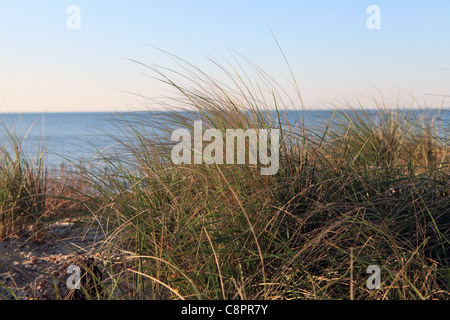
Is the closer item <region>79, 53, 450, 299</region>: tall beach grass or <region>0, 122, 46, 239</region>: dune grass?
<region>79, 53, 450, 299</region>: tall beach grass

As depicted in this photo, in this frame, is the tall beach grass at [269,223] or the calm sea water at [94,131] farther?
the calm sea water at [94,131]

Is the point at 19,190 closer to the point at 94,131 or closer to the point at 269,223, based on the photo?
the point at 94,131

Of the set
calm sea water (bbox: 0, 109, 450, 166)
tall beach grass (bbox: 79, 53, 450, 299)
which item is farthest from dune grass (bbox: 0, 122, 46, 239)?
tall beach grass (bbox: 79, 53, 450, 299)

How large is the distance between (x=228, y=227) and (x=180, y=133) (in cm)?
79

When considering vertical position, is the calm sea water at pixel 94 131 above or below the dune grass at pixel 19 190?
above

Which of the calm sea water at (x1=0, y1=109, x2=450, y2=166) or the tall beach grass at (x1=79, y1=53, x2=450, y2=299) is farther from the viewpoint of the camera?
the calm sea water at (x1=0, y1=109, x2=450, y2=166)

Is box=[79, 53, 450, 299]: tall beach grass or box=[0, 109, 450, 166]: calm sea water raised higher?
box=[0, 109, 450, 166]: calm sea water

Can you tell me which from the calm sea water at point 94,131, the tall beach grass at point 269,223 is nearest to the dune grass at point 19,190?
the calm sea water at point 94,131

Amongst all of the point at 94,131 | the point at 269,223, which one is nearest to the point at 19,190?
the point at 94,131

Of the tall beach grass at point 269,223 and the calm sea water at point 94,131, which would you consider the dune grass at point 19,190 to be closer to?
the calm sea water at point 94,131

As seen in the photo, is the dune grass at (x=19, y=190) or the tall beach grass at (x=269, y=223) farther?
the dune grass at (x=19, y=190)

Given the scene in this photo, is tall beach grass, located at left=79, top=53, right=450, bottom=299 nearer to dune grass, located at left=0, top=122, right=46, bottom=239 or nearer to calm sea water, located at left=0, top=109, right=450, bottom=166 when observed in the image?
calm sea water, located at left=0, top=109, right=450, bottom=166

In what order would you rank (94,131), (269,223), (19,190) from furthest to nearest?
(94,131) < (19,190) < (269,223)

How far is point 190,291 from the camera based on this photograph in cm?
195
